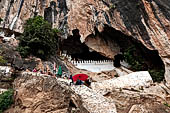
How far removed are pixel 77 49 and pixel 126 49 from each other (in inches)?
201

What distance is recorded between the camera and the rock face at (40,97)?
13.2 feet

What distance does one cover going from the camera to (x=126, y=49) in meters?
12.3

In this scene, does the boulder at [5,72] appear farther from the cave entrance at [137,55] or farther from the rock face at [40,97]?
the cave entrance at [137,55]

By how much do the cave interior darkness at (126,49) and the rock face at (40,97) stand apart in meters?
8.16

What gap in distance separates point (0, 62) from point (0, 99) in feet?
9.31

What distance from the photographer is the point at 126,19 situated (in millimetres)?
10688

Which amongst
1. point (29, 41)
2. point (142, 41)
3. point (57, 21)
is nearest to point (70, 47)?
point (57, 21)

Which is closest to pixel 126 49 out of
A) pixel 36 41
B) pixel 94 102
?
pixel 36 41

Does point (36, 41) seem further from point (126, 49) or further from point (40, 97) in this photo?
point (126, 49)

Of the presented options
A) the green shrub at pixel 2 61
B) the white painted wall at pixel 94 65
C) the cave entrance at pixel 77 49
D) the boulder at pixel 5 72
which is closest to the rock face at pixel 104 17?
the white painted wall at pixel 94 65

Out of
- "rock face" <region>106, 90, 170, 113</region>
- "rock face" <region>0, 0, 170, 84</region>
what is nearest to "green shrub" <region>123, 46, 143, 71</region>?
"rock face" <region>0, 0, 170, 84</region>

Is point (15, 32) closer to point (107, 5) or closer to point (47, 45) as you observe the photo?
point (47, 45)

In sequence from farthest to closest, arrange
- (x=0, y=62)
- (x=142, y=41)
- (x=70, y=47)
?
(x=70, y=47) < (x=142, y=41) < (x=0, y=62)

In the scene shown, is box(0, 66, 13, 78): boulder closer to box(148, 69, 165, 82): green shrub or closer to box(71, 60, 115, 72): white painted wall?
box(71, 60, 115, 72): white painted wall
